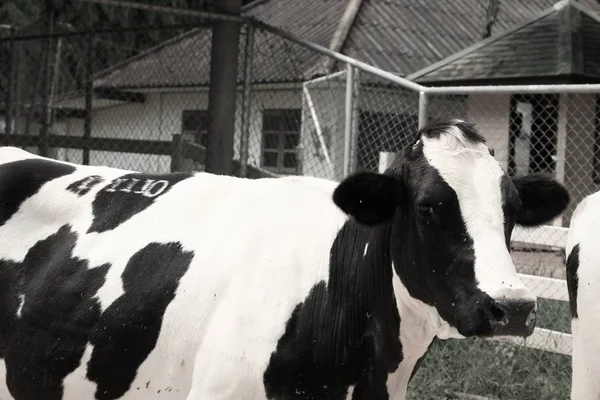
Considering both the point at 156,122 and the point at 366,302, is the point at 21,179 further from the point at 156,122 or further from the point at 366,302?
the point at 156,122

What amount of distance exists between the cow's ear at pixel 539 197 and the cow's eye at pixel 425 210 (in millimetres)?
572

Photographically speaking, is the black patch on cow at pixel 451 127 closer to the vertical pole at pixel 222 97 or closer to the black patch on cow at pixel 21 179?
the black patch on cow at pixel 21 179

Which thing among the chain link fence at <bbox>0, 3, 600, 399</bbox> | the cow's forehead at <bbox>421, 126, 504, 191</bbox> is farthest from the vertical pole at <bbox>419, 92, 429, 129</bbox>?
the cow's forehead at <bbox>421, 126, 504, 191</bbox>

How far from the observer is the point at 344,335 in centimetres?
342

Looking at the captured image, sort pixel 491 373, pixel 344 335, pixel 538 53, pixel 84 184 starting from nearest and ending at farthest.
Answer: pixel 344 335 < pixel 84 184 < pixel 491 373 < pixel 538 53

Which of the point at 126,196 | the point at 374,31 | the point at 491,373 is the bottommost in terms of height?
the point at 491,373

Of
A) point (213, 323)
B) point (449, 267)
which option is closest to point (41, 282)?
point (213, 323)

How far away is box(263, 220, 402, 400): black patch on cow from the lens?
131 inches

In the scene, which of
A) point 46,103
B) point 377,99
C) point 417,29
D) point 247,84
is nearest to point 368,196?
point 247,84

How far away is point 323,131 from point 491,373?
8.49 ft

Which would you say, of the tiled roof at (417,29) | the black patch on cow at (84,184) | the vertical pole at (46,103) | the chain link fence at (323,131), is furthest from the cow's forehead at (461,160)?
the tiled roof at (417,29)

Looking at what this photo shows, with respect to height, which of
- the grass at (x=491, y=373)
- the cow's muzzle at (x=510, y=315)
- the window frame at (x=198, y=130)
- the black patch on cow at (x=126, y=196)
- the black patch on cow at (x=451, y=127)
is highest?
the black patch on cow at (x=451, y=127)

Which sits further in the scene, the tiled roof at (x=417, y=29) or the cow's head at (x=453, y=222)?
the tiled roof at (x=417, y=29)

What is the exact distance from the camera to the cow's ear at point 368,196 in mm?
3330
